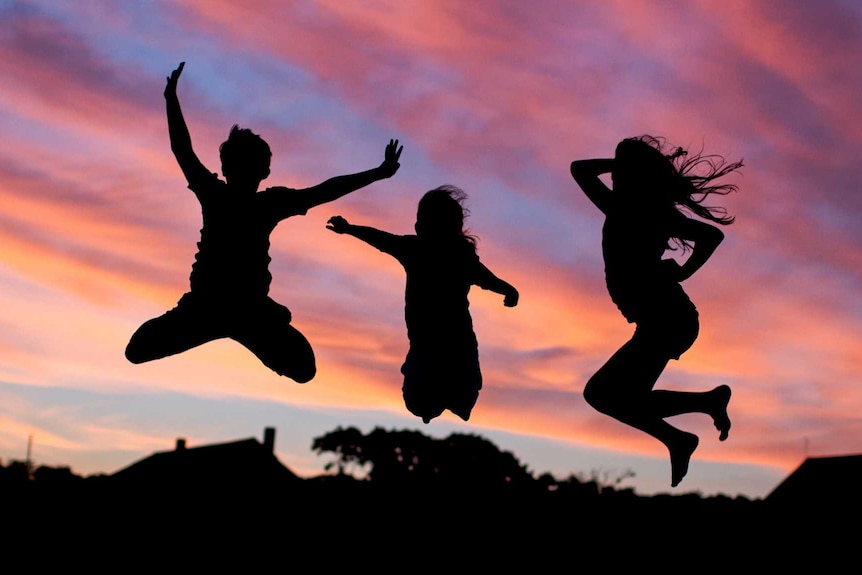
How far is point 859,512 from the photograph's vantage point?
27641 mm

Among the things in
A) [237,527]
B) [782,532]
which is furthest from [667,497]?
[237,527]

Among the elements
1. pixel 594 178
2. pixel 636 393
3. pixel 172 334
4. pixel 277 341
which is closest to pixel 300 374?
pixel 277 341

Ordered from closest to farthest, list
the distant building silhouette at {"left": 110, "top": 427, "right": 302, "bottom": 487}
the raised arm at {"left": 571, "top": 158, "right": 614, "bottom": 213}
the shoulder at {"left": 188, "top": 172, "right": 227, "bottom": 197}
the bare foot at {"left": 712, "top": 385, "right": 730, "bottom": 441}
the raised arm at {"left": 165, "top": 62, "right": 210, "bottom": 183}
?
the raised arm at {"left": 165, "top": 62, "right": 210, "bottom": 183}, the raised arm at {"left": 571, "top": 158, "right": 614, "bottom": 213}, the shoulder at {"left": 188, "top": 172, "right": 227, "bottom": 197}, the bare foot at {"left": 712, "top": 385, "right": 730, "bottom": 441}, the distant building silhouette at {"left": 110, "top": 427, "right": 302, "bottom": 487}

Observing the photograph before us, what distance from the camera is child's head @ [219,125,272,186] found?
7.35m

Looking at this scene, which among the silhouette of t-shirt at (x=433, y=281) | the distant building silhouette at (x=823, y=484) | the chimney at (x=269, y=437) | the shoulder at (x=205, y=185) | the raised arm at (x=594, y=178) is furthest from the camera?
the chimney at (x=269, y=437)

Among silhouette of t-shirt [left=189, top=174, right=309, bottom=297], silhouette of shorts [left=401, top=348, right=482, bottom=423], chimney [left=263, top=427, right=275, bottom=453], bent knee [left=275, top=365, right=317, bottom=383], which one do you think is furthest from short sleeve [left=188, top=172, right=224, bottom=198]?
chimney [left=263, top=427, right=275, bottom=453]

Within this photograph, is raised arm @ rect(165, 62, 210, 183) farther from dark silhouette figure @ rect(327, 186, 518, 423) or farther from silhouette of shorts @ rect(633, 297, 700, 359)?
silhouette of shorts @ rect(633, 297, 700, 359)

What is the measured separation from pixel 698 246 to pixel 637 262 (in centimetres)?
46

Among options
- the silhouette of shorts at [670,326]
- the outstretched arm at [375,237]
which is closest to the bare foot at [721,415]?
the silhouette of shorts at [670,326]

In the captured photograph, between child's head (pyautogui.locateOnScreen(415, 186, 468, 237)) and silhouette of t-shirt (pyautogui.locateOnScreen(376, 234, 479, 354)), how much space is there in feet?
0.29

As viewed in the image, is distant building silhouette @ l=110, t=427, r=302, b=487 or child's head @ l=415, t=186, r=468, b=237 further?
distant building silhouette @ l=110, t=427, r=302, b=487

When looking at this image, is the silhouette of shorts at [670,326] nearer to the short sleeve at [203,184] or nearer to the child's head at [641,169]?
the child's head at [641,169]

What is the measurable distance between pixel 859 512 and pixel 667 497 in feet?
22.6

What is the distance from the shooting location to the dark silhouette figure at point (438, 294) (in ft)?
26.4
